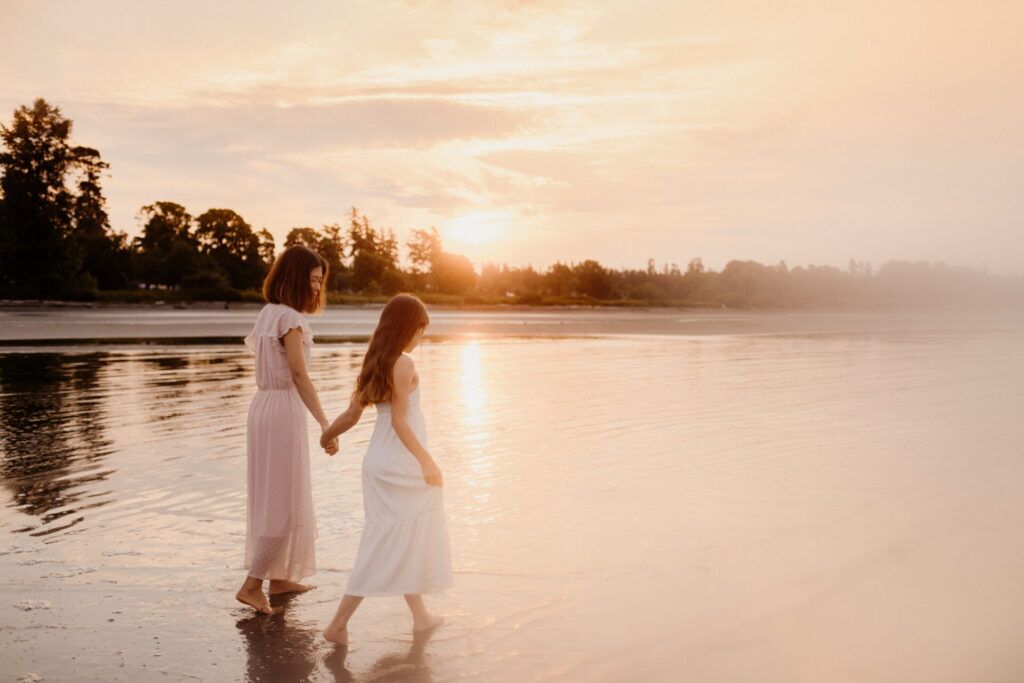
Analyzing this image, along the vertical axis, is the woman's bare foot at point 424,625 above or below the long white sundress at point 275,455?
below

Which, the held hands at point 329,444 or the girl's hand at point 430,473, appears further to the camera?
the held hands at point 329,444

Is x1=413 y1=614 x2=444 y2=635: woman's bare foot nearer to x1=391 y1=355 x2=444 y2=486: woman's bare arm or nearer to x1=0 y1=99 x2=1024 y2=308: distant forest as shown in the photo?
x1=391 y1=355 x2=444 y2=486: woman's bare arm

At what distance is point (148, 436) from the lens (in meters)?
11.8

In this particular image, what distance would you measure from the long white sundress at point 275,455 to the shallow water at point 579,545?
1.18 feet

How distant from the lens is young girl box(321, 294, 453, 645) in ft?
16.3

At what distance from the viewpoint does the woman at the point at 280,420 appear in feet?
18.2

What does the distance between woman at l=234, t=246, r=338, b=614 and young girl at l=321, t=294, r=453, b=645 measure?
67 centimetres

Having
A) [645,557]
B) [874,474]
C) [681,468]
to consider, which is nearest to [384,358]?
[645,557]

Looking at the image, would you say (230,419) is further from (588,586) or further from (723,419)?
(588,586)

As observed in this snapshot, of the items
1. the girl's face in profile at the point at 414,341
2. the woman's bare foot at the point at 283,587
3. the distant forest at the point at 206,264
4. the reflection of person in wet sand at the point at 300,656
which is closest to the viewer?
the reflection of person in wet sand at the point at 300,656

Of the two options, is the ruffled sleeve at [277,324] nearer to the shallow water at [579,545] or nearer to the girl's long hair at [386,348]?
the girl's long hair at [386,348]

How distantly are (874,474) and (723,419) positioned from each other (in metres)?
3.97

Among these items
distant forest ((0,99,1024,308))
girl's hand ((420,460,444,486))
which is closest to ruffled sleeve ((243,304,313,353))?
girl's hand ((420,460,444,486))

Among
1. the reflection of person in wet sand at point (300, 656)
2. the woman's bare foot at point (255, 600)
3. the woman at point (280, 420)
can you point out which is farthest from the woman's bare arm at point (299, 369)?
the reflection of person in wet sand at point (300, 656)
